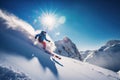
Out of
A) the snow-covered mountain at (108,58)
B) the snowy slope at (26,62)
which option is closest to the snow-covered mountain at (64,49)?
the snow-covered mountain at (108,58)

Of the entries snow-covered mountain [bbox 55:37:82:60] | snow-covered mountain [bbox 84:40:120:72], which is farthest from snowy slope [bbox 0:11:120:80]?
snow-covered mountain [bbox 84:40:120:72]

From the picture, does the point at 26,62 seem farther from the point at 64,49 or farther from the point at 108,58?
the point at 64,49

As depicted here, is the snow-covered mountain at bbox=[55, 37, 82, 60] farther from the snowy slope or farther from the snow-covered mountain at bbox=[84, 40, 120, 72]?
the snowy slope

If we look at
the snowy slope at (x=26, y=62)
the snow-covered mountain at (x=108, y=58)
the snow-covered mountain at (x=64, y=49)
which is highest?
the snow-covered mountain at (x=64, y=49)

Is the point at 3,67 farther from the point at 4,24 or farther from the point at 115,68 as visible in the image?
the point at 115,68

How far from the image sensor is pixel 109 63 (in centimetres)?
10606

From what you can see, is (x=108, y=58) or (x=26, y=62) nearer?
(x=26, y=62)

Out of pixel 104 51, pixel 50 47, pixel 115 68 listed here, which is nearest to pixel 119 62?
pixel 115 68

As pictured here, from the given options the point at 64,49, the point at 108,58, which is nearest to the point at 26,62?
the point at 108,58

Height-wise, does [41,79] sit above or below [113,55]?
below

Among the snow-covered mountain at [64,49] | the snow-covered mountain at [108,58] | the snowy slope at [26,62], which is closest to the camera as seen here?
the snowy slope at [26,62]

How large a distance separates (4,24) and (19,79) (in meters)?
5.23

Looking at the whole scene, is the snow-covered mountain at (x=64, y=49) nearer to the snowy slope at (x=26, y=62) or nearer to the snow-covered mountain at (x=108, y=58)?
the snow-covered mountain at (x=108, y=58)

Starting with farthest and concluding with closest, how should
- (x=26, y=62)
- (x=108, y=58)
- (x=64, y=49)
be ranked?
(x=64, y=49) → (x=108, y=58) → (x=26, y=62)
